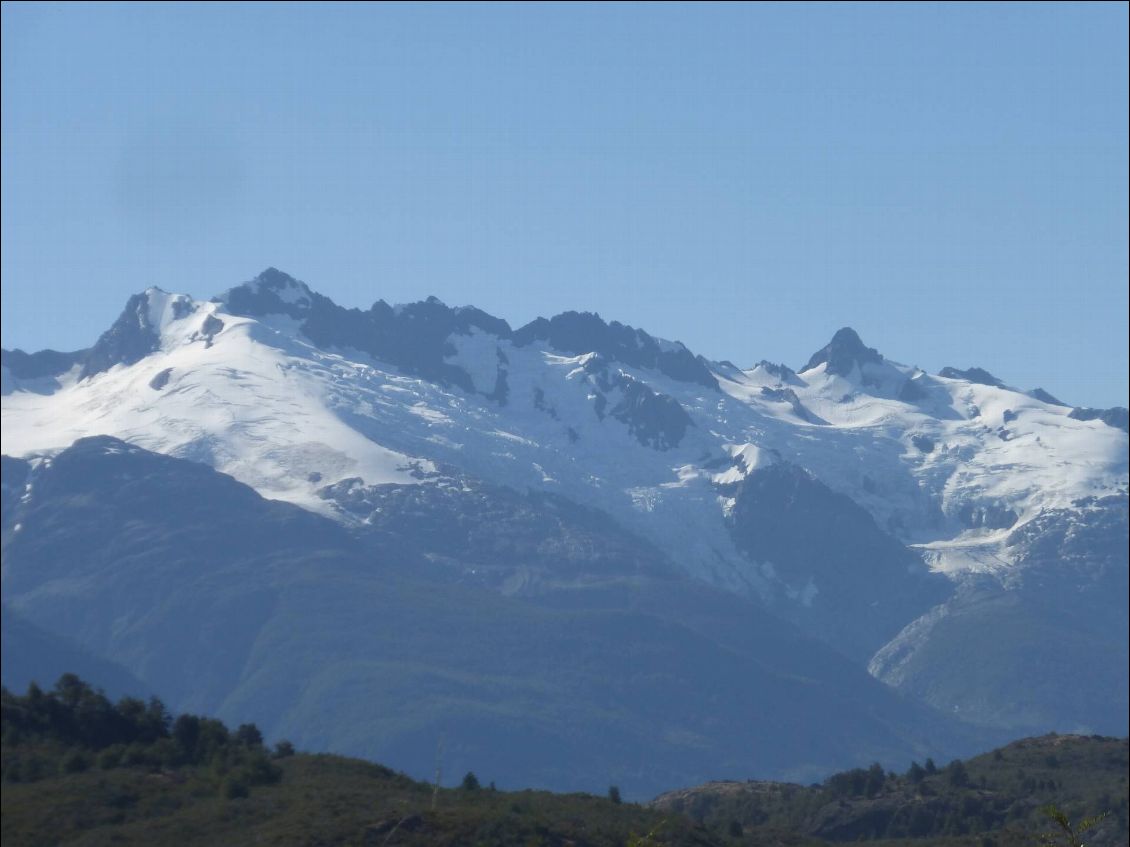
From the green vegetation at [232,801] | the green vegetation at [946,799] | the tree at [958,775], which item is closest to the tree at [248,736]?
the green vegetation at [232,801]

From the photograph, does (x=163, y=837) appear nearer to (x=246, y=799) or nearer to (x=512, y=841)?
(x=246, y=799)

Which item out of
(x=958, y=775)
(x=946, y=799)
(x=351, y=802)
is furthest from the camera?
(x=958, y=775)

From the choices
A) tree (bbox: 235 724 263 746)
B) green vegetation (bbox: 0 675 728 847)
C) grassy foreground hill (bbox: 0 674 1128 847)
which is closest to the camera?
green vegetation (bbox: 0 675 728 847)

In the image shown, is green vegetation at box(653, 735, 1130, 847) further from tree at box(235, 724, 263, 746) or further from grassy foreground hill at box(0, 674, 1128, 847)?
tree at box(235, 724, 263, 746)

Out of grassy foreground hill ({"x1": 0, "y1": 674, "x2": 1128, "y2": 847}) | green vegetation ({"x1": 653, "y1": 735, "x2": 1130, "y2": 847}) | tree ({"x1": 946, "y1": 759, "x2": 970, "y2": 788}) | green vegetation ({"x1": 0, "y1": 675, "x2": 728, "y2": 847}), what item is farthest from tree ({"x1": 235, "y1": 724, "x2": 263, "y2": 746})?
tree ({"x1": 946, "y1": 759, "x2": 970, "y2": 788})

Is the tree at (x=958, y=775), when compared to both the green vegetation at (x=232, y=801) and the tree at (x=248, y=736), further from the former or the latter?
the tree at (x=248, y=736)

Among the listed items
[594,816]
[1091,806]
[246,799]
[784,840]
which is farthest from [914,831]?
[246,799]

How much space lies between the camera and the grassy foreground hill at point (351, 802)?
98750mm

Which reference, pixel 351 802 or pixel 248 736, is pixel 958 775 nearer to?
pixel 248 736

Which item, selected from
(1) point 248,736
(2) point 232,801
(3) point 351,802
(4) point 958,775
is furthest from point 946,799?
(2) point 232,801

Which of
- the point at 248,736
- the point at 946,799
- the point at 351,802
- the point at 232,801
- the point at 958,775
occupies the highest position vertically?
the point at 958,775

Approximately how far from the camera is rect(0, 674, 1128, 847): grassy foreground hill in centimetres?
9875

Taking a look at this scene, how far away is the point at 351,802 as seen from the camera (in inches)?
4080

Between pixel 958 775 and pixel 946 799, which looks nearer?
pixel 946 799
